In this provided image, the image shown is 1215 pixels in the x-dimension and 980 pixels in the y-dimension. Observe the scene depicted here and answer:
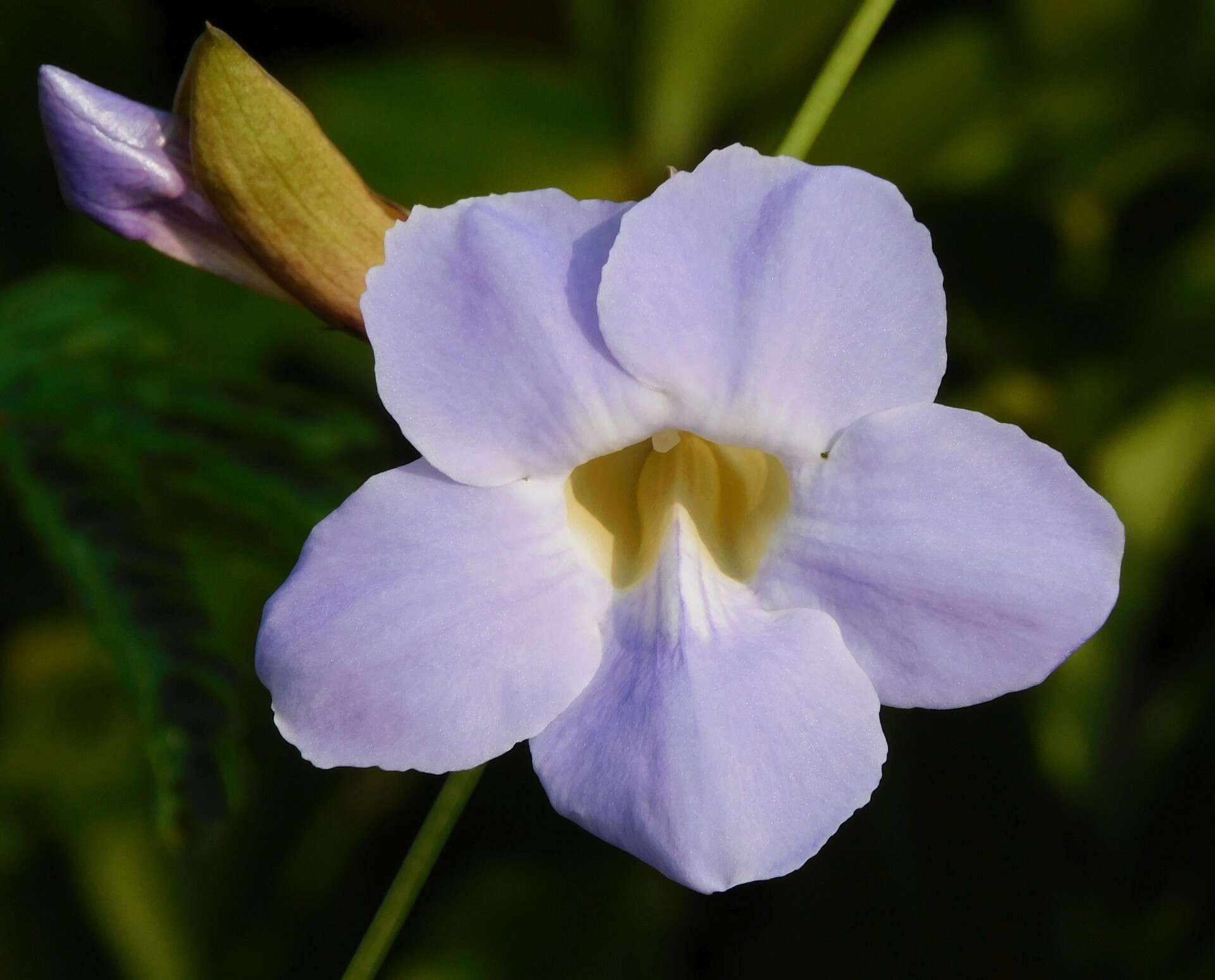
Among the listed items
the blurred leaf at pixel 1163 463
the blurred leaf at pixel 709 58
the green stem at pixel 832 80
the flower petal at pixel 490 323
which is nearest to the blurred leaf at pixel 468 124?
the blurred leaf at pixel 709 58

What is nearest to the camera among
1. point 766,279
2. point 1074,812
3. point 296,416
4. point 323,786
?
point 766,279

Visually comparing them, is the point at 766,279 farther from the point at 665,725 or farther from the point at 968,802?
the point at 968,802

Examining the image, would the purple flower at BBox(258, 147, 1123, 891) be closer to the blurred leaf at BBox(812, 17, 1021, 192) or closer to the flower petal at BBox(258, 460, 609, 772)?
the flower petal at BBox(258, 460, 609, 772)

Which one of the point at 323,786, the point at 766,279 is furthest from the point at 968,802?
the point at 766,279

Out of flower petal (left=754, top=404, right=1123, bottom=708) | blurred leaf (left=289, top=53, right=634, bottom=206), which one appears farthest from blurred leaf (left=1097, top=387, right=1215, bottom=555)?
flower petal (left=754, top=404, right=1123, bottom=708)

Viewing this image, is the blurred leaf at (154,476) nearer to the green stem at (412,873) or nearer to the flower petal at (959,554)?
the green stem at (412,873)

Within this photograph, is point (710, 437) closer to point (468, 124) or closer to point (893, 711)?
point (893, 711)
